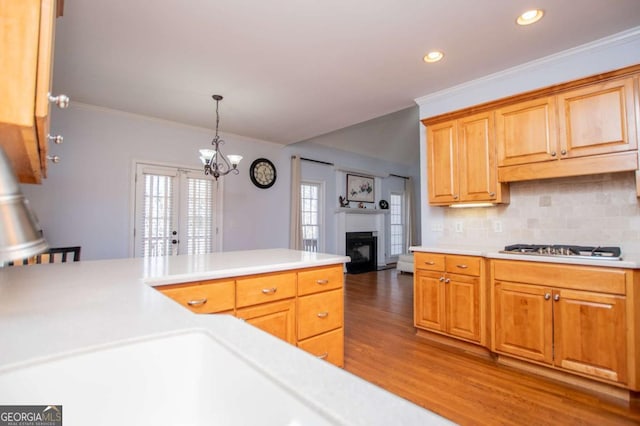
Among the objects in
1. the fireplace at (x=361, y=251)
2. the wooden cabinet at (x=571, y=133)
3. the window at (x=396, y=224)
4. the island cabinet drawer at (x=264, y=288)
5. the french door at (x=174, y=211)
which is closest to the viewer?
the island cabinet drawer at (x=264, y=288)

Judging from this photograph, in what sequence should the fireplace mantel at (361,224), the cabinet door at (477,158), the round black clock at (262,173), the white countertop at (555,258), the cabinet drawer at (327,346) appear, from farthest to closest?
the fireplace mantel at (361,224) < the round black clock at (262,173) < the cabinet door at (477,158) < the cabinet drawer at (327,346) < the white countertop at (555,258)

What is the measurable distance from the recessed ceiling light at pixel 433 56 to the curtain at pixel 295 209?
346cm

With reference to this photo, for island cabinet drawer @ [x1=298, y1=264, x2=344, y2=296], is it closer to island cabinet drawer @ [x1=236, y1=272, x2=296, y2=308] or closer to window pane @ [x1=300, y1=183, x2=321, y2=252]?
island cabinet drawer @ [x1=236, y1=272, x2=296, y2=308]

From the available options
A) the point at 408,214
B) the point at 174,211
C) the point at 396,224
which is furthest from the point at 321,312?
the point at 408,214

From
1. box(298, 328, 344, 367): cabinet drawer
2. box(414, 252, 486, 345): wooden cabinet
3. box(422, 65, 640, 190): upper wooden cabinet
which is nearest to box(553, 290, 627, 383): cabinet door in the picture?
box(414, 252, 486, 345): wooden cabinet

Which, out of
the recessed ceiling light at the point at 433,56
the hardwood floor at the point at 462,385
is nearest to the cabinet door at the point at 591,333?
the hardwood floor at the point at 462,385

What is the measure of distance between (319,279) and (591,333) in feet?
6.20

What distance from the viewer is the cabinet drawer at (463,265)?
2.64 m

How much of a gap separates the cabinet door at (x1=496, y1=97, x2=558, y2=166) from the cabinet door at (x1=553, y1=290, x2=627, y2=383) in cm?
115

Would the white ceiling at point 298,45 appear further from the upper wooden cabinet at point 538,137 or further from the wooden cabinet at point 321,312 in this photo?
the wooden cabinet at point 321,312

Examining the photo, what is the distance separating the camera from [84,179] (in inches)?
148

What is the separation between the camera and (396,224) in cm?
844

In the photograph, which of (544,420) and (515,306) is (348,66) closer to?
(515,306)

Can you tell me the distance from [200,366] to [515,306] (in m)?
2.52
